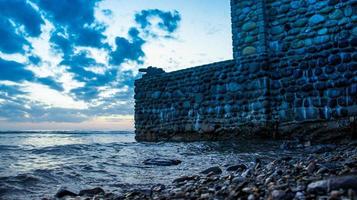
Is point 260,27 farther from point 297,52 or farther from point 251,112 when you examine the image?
point 251,112

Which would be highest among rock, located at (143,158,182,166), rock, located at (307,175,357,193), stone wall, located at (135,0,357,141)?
stone wall, located at (135,0,357,141)

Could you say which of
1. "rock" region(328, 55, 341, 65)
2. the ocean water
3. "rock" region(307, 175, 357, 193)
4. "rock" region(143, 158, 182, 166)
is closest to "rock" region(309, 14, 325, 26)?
"rock" region(328, 55, 341, 65)

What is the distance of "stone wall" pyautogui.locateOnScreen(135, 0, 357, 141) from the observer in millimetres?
6273

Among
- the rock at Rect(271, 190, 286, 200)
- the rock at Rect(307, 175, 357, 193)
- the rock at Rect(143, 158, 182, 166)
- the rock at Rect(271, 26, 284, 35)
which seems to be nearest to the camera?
the rock at Rect(307, 175, 357, 193)

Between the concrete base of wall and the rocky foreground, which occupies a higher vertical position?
the concrete base of wall

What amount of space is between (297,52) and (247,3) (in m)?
1.86

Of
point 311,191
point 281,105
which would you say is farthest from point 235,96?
point 311,191

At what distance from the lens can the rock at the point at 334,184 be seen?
5.83 feet

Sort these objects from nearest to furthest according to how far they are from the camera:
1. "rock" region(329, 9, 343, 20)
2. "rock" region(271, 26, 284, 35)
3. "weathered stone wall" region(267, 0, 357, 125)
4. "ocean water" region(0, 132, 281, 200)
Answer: "ocean water" region(0, 132, 281, 200) < "weathered stone wall" region(267, 0, 357, 125) < "rock" region(329, 9, 343, 20) < "rock" region(271, 26, 284, 35)

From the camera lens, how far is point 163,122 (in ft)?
31.7

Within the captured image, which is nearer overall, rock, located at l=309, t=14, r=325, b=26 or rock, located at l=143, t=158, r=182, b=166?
rock, located at l=143, t=158, r=182, b=166

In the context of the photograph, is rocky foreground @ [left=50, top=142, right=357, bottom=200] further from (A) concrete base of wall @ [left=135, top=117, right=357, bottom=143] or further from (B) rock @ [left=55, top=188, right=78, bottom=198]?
(A) concrete base of wall @ [left=135, top=117, right=357, bottom=143]

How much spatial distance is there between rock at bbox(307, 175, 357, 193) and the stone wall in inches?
180

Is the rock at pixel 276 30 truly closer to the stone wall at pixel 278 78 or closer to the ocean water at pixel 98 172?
the stone wall at pixel 278 78
